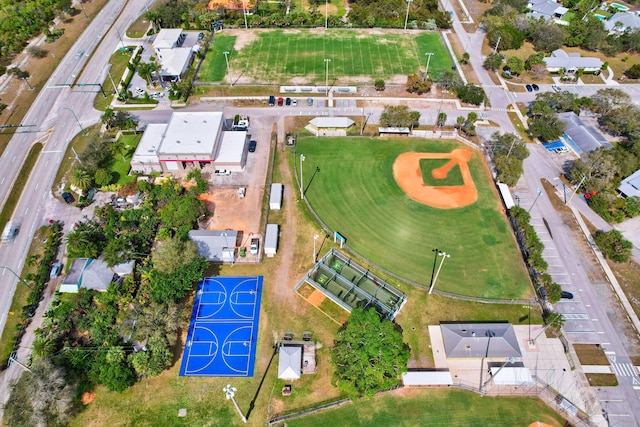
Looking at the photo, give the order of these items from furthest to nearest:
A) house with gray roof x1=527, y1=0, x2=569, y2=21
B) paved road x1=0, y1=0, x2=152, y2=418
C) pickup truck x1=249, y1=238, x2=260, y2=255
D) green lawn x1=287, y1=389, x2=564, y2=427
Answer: house with gray roof x1=527, y1=0, x2=569, y2=21 < pickup truck x1=249, y1=238, x2=260, y2=255 < paved road x1=0, y1=0, x2=152, y2=418 < green lawn x1=287, y1=389, x2=564, y2=427

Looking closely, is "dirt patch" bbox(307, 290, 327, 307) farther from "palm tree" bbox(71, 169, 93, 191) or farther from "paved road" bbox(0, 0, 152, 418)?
"palm tree" bbox(71, 169, 93, 191)

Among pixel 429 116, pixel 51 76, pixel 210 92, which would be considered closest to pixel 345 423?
pixel 429 116

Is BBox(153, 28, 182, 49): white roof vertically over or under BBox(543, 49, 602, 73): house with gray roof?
under

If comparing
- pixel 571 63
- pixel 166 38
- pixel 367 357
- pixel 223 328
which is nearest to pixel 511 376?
pixel 367 357

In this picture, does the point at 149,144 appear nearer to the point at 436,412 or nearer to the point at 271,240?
the point at 271,240

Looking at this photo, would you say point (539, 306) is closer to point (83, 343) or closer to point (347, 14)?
point (83, 343)

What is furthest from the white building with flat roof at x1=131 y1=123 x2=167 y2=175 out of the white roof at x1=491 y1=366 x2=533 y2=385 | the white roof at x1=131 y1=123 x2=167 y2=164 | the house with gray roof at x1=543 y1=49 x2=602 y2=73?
the house with gray roof at x1=543 y1=49 x2=602 y2=73
